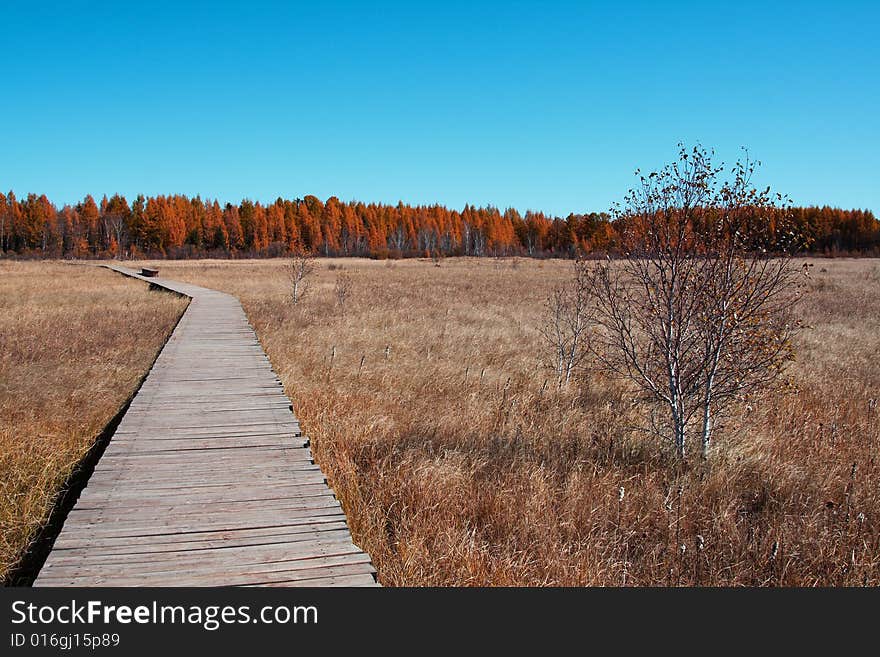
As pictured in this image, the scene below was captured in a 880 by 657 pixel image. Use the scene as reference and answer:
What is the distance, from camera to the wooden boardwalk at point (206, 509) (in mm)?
2824

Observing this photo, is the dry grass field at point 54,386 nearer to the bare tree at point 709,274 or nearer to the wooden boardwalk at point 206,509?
the wooden boardwalk at point 206,509

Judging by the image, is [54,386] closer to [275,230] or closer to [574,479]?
[574,479]

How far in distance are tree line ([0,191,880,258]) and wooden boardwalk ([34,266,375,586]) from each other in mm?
64198

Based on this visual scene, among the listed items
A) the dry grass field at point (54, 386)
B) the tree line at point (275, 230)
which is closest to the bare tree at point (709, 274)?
the dry grass field at point (54, 386)

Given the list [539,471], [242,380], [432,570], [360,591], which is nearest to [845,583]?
[539,471]

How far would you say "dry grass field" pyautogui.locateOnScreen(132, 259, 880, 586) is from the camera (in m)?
3.55

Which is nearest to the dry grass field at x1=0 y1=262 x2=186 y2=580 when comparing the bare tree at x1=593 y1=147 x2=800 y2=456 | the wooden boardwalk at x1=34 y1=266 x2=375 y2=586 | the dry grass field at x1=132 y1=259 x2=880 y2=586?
the wooden boardwalk at x1=34 y1=266 x2=375 y2=586

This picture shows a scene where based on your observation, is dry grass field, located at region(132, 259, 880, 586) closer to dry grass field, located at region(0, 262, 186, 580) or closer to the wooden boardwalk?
the wooden boardwalk

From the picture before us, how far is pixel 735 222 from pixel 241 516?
468 centimetres

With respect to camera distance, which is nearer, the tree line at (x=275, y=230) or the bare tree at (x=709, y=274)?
the bare tree at (x=709, y=274)

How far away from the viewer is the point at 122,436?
482cm

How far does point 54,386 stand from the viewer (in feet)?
23.7

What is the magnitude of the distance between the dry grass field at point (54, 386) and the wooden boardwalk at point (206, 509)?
498mm

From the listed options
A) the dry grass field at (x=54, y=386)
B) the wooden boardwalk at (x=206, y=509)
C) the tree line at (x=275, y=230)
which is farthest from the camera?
the tree line at (x=275, y=230)
